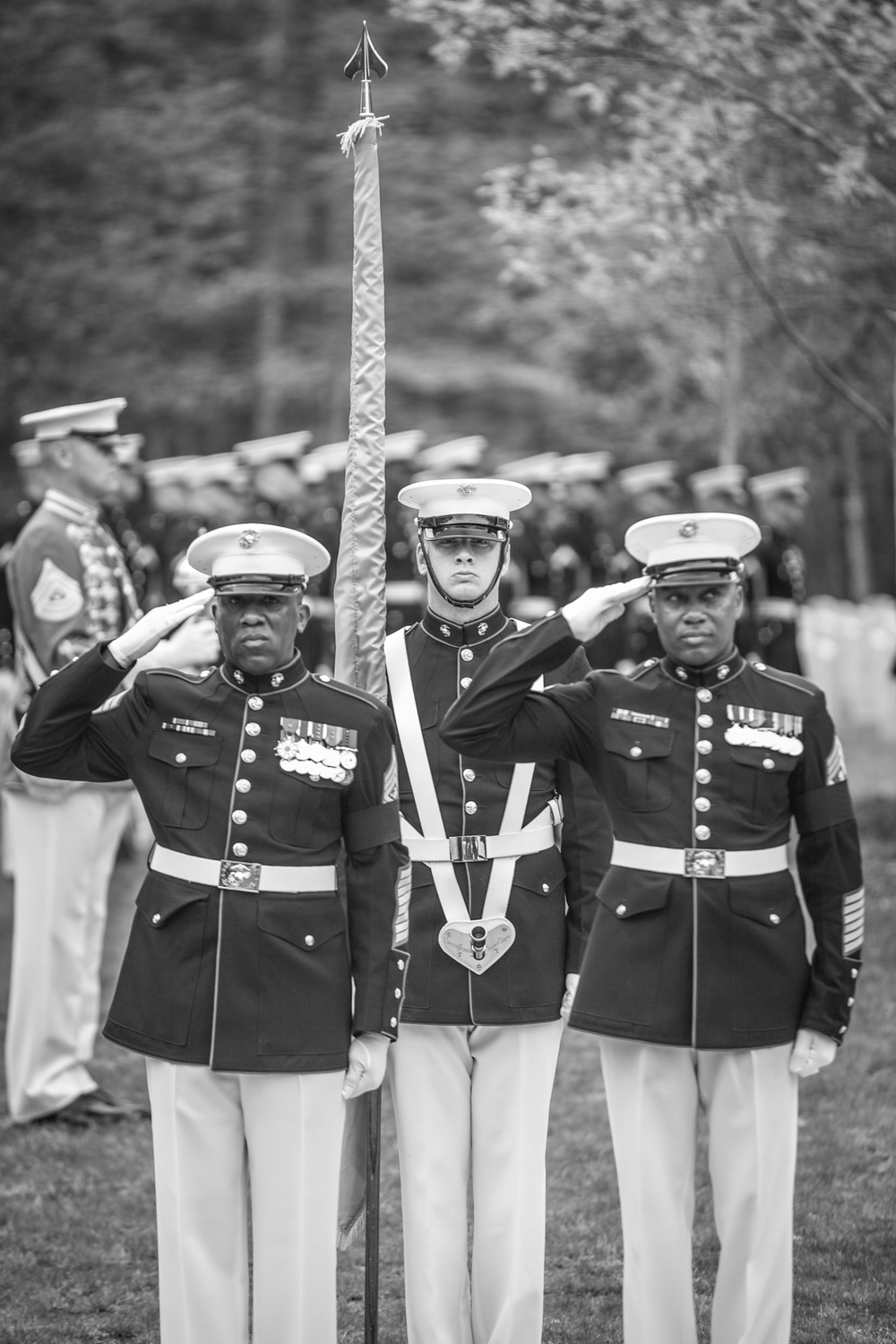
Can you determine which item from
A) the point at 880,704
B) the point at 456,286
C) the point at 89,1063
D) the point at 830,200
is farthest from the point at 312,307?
the point at 89,1063

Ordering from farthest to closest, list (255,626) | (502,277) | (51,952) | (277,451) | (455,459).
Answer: (502,277) → (455,459) → (277,451) → (51,952) → (255,626)

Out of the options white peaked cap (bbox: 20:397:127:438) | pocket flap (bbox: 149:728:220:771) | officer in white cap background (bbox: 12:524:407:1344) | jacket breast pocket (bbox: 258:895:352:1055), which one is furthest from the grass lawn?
white peaked cap (bbox: 20:397:127:438)

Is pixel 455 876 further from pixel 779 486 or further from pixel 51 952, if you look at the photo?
pixel 779 486

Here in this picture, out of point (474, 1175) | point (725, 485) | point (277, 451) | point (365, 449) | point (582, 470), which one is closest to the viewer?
point (474, 1175)

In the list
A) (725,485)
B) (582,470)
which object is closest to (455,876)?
(725,485)

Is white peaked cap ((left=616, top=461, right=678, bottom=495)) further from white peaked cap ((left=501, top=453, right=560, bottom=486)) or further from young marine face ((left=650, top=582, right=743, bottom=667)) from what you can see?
young marine face ((left=650, top=582, right=743, bottom=667))

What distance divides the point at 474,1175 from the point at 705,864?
41.4 inches

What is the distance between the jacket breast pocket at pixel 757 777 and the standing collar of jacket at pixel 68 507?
3.75 metres

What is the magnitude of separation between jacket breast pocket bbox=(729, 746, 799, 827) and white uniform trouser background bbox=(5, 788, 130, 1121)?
3.42 metres

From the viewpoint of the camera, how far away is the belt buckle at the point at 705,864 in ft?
14.5

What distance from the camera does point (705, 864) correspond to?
4422mm

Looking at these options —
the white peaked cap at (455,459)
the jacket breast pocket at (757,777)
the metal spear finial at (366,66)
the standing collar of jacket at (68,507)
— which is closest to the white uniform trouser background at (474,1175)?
the jacket breast pocket at (757,777)

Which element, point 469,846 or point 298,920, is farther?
point 469,846

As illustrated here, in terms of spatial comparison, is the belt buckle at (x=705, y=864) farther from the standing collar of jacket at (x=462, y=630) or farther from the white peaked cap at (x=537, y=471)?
the white peaked cap at (x=537, y=471)
